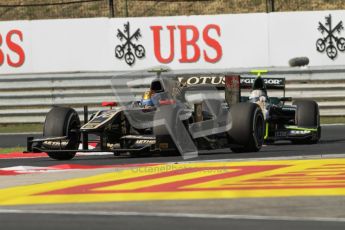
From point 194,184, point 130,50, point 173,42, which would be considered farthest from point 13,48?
point 194,184

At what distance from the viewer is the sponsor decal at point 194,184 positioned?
934 cm

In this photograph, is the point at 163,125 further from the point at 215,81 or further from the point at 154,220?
the point at 154,220

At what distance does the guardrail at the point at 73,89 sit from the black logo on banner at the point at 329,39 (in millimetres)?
526

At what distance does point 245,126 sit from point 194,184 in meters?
4.35

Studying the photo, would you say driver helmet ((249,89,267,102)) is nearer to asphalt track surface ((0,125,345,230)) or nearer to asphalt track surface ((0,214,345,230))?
asphalt track surface ((0,125,345,230))

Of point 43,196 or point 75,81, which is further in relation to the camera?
point 75,81

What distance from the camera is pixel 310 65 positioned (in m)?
21.9

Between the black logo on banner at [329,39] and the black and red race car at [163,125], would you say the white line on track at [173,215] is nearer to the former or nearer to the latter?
the black and red race car at [163,125]

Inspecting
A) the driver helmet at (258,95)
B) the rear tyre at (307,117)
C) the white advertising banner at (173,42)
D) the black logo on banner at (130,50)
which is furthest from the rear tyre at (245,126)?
the black logo on banner at (130,50)

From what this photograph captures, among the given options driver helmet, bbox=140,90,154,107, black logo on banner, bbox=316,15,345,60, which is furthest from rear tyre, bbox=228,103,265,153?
black logo on banner, bbox=316,15,345,60

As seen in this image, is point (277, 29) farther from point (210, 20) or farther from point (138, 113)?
point (138, 113)

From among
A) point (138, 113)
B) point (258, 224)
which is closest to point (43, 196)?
point (258, 224)

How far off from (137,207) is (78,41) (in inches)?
545

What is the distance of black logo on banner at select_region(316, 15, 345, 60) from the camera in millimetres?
21828
